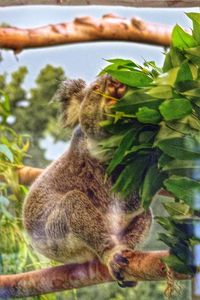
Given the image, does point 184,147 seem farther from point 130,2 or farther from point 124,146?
point 130,2

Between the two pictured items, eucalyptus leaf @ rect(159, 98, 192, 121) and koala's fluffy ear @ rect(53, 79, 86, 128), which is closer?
eucalyptus leaf @ rect(159, 98, 192, 121)

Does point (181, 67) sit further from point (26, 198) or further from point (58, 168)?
point (26, 198)

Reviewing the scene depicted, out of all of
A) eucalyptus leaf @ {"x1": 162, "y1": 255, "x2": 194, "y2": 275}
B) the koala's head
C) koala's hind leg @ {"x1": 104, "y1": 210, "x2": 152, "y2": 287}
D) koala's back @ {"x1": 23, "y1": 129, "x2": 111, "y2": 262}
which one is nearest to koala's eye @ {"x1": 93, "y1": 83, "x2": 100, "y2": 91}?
the koala's head

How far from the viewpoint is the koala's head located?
180 cm

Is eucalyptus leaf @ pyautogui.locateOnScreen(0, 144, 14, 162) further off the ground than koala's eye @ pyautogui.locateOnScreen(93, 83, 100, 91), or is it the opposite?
koala's eye @ pyautogui.locateOnScreen(93, 83, 100, 91)

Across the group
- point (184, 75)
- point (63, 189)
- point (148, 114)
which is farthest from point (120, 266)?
point (184, 75)

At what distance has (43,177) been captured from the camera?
6.00ft

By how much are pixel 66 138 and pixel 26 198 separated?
0.63 ft

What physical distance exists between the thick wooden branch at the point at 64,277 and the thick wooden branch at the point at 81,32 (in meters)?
0.59

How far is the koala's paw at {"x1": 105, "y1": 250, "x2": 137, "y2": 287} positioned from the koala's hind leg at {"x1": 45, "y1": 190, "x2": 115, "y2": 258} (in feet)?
0.11

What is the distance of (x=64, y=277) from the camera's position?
1.78 m

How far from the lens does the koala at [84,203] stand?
1777mm

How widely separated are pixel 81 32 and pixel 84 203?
47 centimetres

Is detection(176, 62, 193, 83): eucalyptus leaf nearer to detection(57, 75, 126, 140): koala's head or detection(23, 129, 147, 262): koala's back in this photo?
detection(57, 75, 126, 140): koala's head
